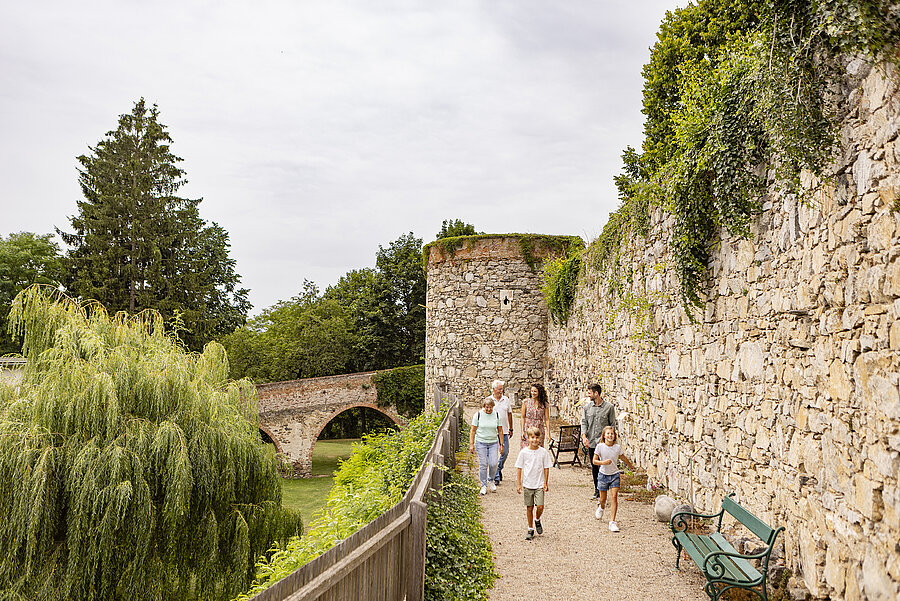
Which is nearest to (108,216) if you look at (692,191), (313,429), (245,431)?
(313,429)

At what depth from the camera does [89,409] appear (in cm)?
852

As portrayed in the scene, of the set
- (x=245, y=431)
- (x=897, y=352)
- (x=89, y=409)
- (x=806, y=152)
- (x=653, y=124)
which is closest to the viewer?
(x=897, y=352)

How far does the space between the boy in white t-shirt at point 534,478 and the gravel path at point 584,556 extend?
0.61 feet

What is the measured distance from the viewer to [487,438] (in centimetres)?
820

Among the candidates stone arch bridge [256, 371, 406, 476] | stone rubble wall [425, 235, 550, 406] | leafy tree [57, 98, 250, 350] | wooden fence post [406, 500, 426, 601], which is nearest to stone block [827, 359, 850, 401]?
wooden fence post [406, 500, 426, 601]

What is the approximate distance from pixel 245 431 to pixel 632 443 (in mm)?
6014

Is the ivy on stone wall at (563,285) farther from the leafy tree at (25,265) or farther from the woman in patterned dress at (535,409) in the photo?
the leafy tree at (25,265)

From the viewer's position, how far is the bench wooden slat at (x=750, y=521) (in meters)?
4.44

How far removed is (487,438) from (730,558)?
3.88 m

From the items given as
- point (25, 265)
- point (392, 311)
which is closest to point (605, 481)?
point (392, 311)

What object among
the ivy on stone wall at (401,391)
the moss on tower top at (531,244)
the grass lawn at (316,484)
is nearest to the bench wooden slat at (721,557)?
the moss on tower top at (531,244)

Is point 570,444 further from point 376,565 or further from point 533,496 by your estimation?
point 376,565

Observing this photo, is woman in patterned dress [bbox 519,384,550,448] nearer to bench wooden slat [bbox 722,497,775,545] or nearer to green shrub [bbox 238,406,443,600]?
green shrub [bbox 238,406,443,600]

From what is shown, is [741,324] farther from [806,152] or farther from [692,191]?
[806,152]
